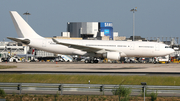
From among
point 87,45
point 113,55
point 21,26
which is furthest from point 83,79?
point 21,26

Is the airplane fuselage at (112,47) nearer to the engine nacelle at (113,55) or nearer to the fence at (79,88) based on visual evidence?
the engine nacelle at (113,55)

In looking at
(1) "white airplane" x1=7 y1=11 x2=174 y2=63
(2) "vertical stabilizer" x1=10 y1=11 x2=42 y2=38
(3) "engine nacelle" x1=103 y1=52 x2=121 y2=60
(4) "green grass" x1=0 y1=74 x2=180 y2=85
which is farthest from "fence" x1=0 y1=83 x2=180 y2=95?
(2) "vertical stabilizer" x1=10 y1=11 x2=42 y2=38

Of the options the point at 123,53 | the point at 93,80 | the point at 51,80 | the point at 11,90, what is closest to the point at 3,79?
the point at 51,80

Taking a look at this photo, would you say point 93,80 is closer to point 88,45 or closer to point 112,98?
point 112,98

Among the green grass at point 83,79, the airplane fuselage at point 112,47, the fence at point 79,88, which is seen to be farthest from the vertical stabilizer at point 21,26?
the fence at point 79,88

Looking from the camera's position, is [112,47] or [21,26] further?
[21,26]

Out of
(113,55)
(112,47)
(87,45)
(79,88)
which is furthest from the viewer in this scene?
(87,45)

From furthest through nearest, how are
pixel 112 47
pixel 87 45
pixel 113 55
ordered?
pixel 87 45, pixel 112 47, pixel 113 55

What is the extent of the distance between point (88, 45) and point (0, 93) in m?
33.9

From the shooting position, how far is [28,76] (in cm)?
2403

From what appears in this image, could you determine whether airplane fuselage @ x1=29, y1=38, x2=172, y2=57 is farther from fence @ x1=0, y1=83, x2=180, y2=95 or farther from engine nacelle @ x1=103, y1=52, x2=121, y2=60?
fence @ x1=0, y1=83, x2=180, y2=95

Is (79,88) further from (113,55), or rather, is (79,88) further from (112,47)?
(112,47)

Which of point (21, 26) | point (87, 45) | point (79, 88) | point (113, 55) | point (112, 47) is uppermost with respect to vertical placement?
point (21, 26)

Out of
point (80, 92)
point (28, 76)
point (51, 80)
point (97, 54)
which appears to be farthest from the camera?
point (97, 54)
